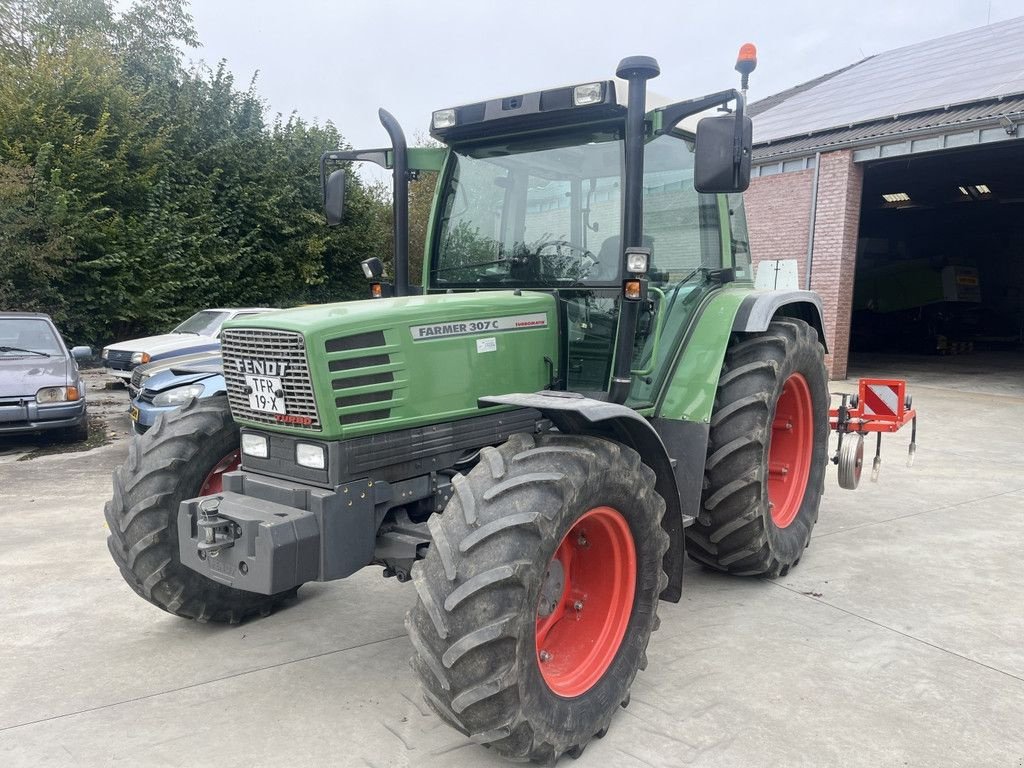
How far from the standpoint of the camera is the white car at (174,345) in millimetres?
9891

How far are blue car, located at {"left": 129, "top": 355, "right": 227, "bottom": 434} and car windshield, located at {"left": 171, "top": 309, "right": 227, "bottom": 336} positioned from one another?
150 inches

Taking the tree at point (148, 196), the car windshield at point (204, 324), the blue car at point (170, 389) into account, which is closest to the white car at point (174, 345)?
the car windshield at point (204, 324)

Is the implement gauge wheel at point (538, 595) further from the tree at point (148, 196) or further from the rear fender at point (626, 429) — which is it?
the tree at point (148, 196)

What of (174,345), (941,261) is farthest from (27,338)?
(941,261)

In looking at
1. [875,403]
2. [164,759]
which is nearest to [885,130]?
[875,403]

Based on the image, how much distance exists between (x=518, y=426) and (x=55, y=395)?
21.0 feet

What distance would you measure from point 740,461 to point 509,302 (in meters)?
1.40

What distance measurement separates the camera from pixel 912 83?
13.9 metres

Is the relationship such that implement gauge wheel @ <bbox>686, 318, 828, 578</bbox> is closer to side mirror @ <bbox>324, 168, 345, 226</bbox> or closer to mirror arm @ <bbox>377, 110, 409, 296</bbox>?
mirror arm @ <bbox>377, 110, 409, 296</bbox>

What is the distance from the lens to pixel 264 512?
2832 mm

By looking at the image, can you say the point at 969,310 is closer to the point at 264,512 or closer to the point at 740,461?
the point at 740,461

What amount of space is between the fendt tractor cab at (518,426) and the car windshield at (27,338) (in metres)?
6.05

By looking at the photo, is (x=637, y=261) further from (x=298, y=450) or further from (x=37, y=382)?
(x=37, y=382)

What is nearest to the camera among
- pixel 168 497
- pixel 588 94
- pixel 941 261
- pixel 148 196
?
pixel 588 94
